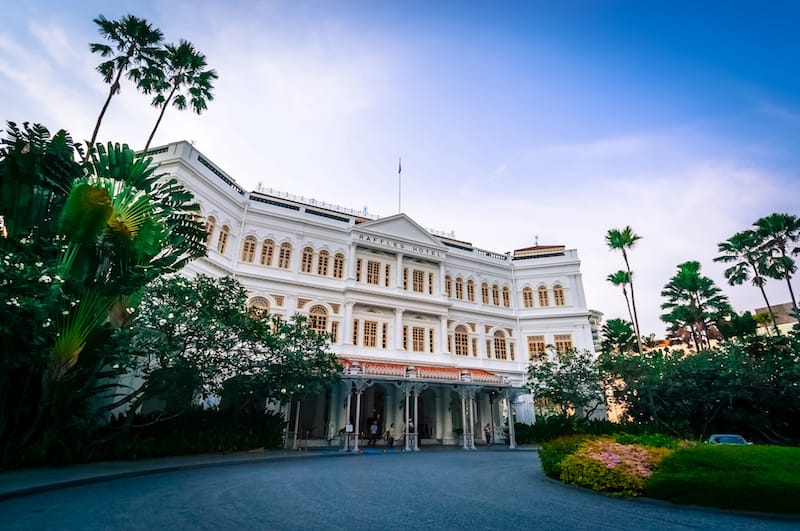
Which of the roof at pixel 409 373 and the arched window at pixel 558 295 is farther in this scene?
the arched window at pixel 558 295

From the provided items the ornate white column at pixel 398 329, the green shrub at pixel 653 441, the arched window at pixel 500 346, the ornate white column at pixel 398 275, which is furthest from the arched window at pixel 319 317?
the green shrub at pixel 653 441

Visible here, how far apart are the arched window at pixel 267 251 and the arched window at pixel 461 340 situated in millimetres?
12884

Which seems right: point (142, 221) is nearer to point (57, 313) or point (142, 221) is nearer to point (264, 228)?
point (57, 313)

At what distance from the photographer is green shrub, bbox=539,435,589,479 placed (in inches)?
384

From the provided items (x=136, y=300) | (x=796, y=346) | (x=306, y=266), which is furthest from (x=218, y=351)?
(x=796, y=346)

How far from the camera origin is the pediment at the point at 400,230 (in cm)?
2561

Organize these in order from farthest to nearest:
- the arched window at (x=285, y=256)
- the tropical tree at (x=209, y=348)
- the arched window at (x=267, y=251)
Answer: the arched window at (x=285, y=256) → the arched window at (x=267, y=251) → the tropical tree at (x=209, y=348)

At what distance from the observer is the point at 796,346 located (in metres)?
20.1

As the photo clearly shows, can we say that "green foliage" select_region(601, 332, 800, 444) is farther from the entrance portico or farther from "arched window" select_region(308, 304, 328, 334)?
"arched window" select_region(308, 304, 328, 334)

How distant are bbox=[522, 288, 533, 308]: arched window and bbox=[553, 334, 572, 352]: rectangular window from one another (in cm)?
295

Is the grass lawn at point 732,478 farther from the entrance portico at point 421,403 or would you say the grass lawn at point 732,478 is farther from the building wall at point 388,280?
the building wall at point 388,280

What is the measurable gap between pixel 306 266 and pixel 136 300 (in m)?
12.4

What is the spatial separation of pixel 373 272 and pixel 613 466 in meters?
18.6

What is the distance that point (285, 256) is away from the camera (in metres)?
23.5
